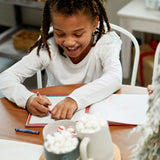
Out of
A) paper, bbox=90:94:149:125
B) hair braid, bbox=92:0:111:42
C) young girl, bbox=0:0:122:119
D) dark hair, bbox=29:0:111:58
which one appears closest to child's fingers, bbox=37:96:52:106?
young girl, bbox=0:0:122:119

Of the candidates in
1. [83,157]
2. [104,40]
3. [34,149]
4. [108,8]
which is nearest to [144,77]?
[108,8]

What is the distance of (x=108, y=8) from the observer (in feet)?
9.00

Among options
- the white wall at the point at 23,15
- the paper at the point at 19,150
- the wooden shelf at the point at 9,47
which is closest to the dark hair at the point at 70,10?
the paper at the point at 19,150

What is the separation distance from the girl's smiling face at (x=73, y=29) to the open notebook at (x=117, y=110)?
24 centimetres

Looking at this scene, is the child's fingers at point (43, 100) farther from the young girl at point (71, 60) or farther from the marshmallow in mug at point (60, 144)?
the marshmallow in mug at point (60, 144)

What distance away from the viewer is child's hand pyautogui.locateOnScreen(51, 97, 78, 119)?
3.43 ft

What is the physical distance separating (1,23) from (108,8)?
1.32 metres

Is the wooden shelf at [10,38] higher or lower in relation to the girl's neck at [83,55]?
lower

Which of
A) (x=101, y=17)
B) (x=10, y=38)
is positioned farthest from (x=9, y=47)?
(x=101, y=17)

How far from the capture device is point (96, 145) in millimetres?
745

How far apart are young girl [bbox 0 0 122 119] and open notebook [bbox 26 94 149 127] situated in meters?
0.03

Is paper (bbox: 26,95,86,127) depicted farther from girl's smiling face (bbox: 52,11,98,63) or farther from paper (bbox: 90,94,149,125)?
girl's smiling face (bbox: 52,11,98,63)

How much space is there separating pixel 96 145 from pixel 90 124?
2.1 inches

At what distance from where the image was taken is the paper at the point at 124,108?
102 centimetres
